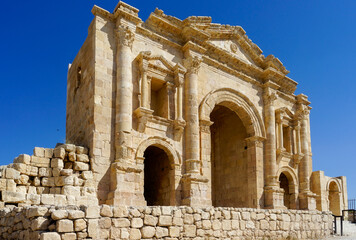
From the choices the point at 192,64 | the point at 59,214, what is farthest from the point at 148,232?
the point at 192,64

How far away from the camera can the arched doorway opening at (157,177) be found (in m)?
14.2

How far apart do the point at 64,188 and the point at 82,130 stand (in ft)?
8.63

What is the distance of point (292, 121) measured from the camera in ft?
65.8

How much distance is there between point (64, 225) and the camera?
255 inches

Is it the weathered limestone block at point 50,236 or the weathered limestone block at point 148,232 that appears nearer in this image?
the weathered limestone block at point 50,236

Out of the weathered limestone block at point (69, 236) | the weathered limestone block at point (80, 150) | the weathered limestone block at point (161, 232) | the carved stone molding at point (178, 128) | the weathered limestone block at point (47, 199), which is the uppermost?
the carved stone molding at point (178, 128)

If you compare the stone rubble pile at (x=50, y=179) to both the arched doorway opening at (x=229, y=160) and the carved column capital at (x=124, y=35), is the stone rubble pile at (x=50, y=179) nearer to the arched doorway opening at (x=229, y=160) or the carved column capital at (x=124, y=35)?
the carved column capital at (x=124, y=35)

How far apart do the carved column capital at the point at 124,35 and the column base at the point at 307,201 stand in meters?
11.6

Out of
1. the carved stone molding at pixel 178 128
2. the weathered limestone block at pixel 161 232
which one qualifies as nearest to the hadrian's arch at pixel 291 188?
the carved stone molding at pixel 178 128

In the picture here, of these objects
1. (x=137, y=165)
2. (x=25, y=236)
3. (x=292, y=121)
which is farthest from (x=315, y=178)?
(x=25, y=236)

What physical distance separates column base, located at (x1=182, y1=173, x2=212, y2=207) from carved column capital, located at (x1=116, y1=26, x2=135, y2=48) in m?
5.15

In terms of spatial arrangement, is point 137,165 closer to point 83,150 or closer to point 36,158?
point 83,150

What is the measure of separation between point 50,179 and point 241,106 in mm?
9253

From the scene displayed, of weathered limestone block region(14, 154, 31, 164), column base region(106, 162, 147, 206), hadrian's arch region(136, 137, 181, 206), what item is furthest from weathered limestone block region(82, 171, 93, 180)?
hadrian's arch region(136, 137, 181, 206)
